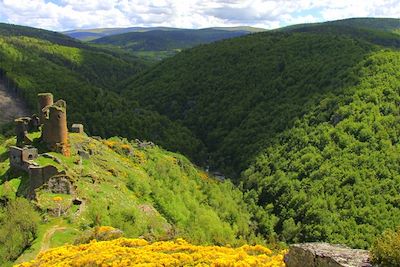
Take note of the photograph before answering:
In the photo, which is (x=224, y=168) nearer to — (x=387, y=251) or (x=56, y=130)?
(x=56, y=130)

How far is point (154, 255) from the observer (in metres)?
33.5

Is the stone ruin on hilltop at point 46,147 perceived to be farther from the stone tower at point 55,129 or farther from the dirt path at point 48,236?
the dirt path at point 48,236

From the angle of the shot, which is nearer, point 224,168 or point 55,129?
point 55,129

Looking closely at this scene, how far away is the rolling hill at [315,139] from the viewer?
10306cm

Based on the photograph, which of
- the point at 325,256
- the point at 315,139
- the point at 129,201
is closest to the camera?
the point at 325,256

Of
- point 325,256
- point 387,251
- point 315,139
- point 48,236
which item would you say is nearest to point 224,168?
point 315,139

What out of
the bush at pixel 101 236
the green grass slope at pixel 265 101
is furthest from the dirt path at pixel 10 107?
the bush at pixel 101 236

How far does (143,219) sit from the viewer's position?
58125 mm

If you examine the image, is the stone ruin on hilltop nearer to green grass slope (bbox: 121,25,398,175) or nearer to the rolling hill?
the rolling hill

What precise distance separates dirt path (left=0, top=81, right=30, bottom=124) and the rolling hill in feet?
198

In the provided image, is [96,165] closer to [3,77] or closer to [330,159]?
[330,159]

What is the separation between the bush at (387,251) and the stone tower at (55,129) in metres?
46.9

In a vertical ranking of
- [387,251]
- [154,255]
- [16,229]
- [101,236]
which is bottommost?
[16,229]

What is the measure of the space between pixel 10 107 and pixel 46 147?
97.9 metres
